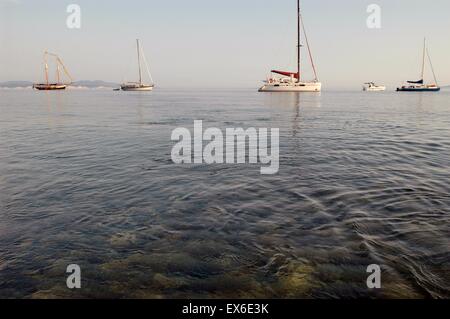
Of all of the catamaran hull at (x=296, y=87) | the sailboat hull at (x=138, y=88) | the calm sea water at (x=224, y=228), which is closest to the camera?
the calm sea water at (x=224, y=228)

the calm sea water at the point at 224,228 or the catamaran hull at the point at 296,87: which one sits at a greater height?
the catamaran hull at the point at 296,87

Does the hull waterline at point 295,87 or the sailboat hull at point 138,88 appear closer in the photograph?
the hull waterline at point 295,87

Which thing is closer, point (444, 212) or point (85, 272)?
point (85, 272)

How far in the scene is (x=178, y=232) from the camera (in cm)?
654

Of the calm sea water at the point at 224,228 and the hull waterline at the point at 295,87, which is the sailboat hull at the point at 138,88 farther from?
the calm sea water at the point at 224,228

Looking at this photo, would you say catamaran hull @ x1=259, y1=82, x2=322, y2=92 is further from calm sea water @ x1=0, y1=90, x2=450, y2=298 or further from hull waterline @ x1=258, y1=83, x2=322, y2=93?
calm sea water @ x1=0, y1=90, x2=450, y2=298

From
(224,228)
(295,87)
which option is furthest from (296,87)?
(224,228)

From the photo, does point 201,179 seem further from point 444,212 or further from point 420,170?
point 420,170

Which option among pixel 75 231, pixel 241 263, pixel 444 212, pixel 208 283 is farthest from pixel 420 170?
pixel 75 231

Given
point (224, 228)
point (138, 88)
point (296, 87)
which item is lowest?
point (224, 228)

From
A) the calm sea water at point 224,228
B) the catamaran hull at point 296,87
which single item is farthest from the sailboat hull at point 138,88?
the calm sea water at point 224,228

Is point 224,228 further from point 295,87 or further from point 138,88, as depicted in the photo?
point 138,88

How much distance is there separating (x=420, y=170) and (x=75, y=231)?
11.4m

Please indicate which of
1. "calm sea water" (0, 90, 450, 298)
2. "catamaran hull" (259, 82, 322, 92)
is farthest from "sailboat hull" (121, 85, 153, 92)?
"calm sea water" (0, 90, 450, 298)
